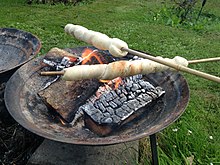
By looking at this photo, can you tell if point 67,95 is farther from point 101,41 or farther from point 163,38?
point 163,38

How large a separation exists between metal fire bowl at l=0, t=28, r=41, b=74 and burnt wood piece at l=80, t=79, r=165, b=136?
1052 mm

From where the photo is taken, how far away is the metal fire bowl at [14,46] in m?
3.08

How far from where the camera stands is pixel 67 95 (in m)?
2.43

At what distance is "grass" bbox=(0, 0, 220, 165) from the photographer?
280cm

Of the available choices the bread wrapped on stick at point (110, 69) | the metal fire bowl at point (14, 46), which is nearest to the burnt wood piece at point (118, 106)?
the bread wrapped on stick at point (110, 69)

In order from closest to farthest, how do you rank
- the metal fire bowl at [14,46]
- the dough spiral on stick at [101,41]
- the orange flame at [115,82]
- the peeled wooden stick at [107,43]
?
the peeled wooden stick at [107,43] → the dough spiral on stick at [101,41] → the orange flame at [115,82] → the metal fire bowl at [14,46]

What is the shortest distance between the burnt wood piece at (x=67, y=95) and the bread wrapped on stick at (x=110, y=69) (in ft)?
1.45

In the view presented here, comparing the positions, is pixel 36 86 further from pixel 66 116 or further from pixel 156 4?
pixel 156 4

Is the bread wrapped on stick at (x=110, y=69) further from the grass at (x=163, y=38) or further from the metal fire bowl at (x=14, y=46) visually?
the metal fire bowl at (x=14, y=46)

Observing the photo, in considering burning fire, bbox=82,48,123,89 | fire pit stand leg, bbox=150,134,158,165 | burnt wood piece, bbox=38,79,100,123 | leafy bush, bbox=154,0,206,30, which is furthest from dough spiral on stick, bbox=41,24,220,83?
leafy bush, bbox=154,0,206,30

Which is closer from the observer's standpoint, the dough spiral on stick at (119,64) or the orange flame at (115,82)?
the dough spiral on stick at (119,64)

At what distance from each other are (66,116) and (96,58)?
59 cm

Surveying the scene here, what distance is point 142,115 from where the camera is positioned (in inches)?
95.1

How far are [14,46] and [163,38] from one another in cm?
300
